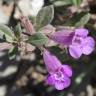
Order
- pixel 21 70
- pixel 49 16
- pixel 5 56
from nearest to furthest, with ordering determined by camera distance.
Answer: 1. pixel 49 16
2. pixel 5 56
3. pixel 21 70

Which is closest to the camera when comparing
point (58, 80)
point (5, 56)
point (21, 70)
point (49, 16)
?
point (58, 80)

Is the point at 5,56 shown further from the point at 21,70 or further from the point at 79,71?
the point at 79,71

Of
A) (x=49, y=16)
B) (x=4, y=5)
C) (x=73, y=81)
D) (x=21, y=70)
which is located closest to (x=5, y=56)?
(x=21, y=70)

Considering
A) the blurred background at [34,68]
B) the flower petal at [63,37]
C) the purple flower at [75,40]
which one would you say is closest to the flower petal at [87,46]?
the purple flower at [75,40]

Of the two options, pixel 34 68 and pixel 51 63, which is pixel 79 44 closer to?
pixel 51 63

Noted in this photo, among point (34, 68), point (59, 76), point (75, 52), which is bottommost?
point (34, 68)

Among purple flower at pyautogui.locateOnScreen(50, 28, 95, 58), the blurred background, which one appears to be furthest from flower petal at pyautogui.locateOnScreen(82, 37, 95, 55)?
the blurred background

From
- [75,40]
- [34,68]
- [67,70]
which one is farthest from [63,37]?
[34,68]
